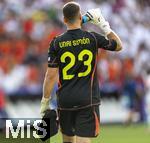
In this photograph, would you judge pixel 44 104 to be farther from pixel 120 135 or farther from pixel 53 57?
pixel 120 135

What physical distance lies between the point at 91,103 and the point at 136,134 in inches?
361

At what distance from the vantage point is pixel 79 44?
916cm

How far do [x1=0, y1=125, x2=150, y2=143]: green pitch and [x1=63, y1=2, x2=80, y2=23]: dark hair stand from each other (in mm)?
3638

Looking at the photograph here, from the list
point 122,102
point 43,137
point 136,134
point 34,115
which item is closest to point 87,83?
point 43,137

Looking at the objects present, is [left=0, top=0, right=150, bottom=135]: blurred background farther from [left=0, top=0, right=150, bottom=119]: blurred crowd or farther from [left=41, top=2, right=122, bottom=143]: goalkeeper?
[left=41, top=2, right=122, bottom=143]: goalkeeper

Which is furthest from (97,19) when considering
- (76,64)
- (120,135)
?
(120,135)

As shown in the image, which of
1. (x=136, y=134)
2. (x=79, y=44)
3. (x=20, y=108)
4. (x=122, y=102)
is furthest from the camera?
(x=122, y=102)

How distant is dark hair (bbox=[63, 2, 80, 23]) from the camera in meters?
9.09

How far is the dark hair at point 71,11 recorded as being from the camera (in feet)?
29.8

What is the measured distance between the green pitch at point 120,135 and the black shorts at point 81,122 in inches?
117

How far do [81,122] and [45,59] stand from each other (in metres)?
11.6

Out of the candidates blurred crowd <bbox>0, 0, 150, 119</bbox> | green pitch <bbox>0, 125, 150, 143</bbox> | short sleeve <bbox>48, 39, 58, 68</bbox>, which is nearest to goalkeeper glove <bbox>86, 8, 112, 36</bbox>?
short sleeve <bbox>48, 39, 58, 68</bbox>

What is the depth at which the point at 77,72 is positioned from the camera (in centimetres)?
916

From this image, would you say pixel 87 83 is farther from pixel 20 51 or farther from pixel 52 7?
pixel 52 7
